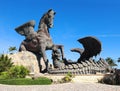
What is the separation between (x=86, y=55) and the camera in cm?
3181

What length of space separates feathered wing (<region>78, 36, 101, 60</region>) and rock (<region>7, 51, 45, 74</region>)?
5.87 meters

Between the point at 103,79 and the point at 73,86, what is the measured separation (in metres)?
7.86

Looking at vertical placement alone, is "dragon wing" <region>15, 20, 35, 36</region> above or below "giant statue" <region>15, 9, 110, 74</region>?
above

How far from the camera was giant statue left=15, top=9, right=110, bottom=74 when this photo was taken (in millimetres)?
28453

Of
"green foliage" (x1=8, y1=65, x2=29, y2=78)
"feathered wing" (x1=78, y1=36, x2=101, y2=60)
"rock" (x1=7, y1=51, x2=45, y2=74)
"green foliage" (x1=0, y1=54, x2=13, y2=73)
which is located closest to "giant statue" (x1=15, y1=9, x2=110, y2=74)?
Result: "feathered wing" (x1=78, y1=36, x2=101, y2=60)

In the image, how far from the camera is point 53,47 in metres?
31.4

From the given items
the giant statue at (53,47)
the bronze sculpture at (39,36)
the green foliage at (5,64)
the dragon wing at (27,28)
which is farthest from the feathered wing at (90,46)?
the green foliage at (5,64)

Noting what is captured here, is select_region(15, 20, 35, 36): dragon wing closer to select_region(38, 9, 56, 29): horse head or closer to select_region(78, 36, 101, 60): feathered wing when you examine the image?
select_region(38, 9, 56, 29): horse head

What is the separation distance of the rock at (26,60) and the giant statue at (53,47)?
110 cm

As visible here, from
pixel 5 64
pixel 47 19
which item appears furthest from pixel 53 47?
pixel 5 64

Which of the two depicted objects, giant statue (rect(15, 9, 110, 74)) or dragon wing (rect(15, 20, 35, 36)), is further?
dragon wing (rect(15, 20, 35, 36))

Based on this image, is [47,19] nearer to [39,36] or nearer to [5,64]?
[39,36]

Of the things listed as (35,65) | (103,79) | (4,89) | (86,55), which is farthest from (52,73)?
(4,89)

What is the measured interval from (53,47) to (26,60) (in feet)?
11.9
